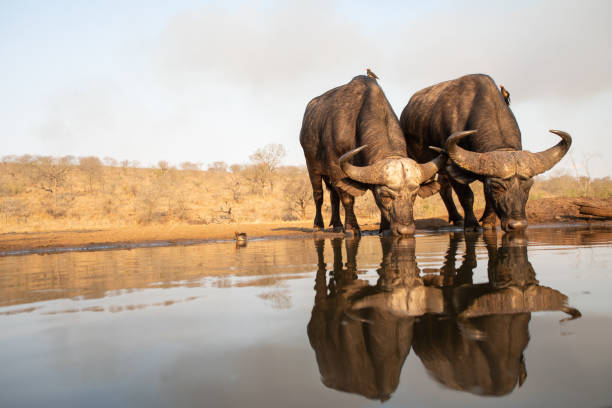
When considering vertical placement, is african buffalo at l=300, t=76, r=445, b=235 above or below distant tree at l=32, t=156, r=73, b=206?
below

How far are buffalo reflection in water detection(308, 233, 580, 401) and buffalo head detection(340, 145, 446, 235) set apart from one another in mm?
4133

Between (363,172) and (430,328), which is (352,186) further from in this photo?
(430,328)

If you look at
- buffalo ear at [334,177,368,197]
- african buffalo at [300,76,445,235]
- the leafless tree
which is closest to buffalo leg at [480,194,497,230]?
african buffalo at [300,76,445,235]

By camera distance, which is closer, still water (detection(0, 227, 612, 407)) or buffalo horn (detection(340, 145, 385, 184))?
still water (detection(0, 227, 612, 407))

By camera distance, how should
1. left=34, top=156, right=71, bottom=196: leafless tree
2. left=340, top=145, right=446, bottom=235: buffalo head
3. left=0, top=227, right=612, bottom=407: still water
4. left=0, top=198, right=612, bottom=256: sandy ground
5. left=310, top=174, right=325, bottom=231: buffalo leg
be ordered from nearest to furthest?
1. left=0, top=227, right=612, bottom=407: still water
2. left=340, top=145, right=446, bottom=235: buffalo head
3. left=0, top=198, right=612, bottom=256: sandy ground
4. left=310, top=174, right=325, bottom=231: buffalo leg
5. left=34, top=156, right=71, bottom=196: leafless tree

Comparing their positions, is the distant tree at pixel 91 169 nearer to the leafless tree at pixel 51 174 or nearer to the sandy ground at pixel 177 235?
the leafless tree at pixel 51 174

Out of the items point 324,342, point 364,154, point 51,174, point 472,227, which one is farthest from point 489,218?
point 51,174

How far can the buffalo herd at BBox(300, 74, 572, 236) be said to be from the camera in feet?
23.1

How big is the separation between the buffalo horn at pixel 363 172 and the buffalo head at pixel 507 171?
141 centimetres

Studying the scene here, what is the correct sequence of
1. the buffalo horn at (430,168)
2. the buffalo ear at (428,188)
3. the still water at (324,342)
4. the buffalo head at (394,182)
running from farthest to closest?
the buffalo ear at (428,188) → the buffalo horn at (430,168) → the buffalo head at (394,182) → the still water at (324,342)

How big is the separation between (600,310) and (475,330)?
70 cm

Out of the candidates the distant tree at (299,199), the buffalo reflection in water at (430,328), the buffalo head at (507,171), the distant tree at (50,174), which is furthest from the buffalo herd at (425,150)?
the distant tree at (50,174)

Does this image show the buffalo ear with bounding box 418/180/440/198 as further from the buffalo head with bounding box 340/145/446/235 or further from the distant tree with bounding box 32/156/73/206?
the distant tree with bounding box 32/156/73/206

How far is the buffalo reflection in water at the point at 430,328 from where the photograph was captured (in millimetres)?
1132
